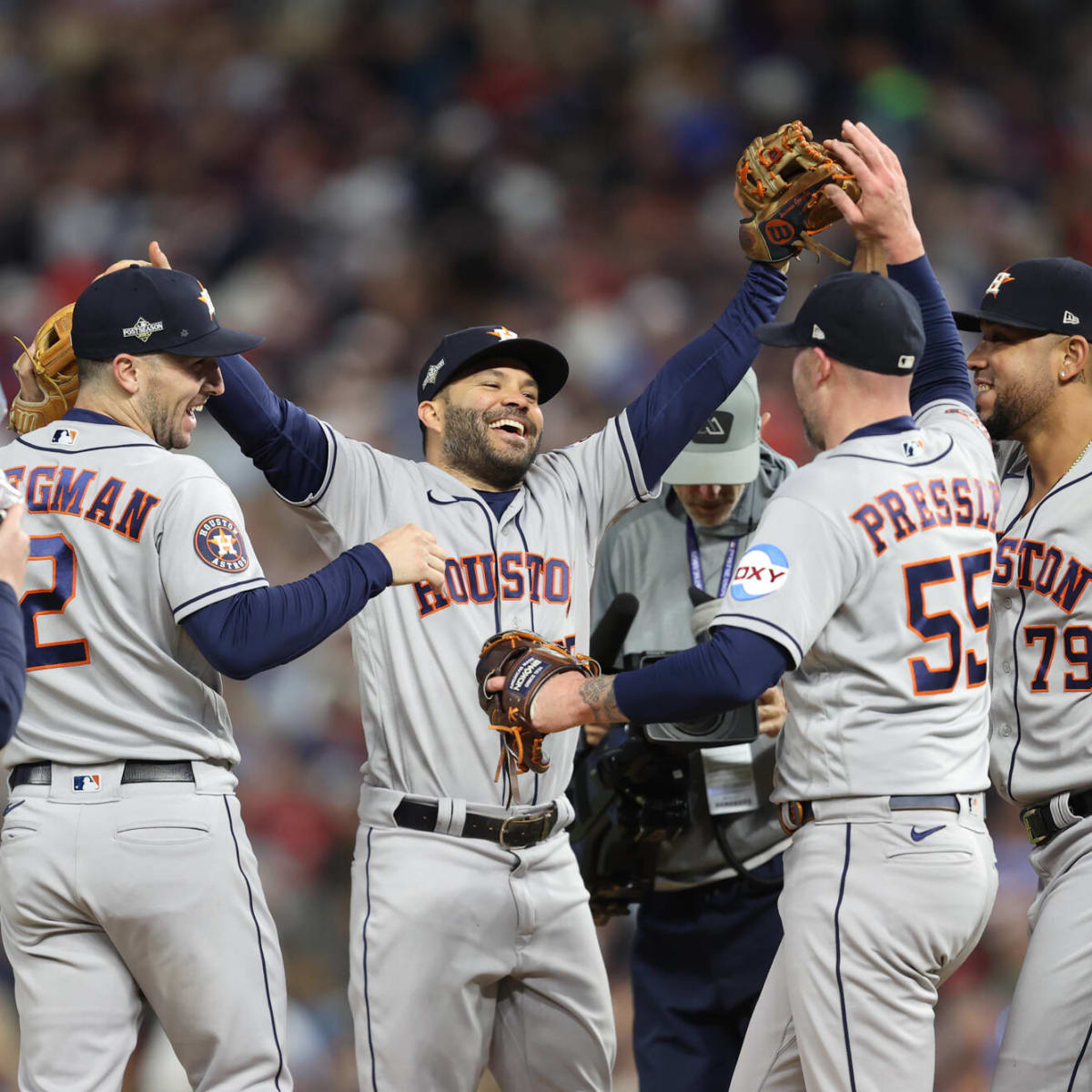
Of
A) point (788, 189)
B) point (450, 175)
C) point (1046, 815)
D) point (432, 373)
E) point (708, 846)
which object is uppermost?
point (450, 175)

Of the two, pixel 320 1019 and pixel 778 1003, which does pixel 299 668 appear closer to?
pixel 320 1019

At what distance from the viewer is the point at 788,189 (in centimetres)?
323

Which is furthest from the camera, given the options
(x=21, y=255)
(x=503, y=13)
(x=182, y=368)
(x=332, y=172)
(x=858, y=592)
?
(x=503, y=13)

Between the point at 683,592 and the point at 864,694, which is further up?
the point at 683,592

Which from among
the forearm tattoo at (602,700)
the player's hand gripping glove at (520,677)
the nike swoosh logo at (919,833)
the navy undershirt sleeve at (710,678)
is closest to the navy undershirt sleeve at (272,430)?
the player's hand gripping glove at (520,677)

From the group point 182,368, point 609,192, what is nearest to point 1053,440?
point 182,368

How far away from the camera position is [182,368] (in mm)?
2818

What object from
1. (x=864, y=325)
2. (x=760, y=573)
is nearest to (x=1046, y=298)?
(x=864, y=325)

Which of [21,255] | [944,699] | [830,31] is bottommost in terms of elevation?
[944,699]

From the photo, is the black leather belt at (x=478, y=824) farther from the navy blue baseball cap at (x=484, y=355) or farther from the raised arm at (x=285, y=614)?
the navy blue baseball cap at (x=484, y=355)

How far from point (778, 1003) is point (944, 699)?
2.22 feet

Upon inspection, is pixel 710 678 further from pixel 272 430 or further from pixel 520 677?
pixel 272 430

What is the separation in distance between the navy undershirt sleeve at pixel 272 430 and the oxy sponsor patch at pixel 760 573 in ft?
3.49

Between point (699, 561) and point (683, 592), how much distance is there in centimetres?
9
